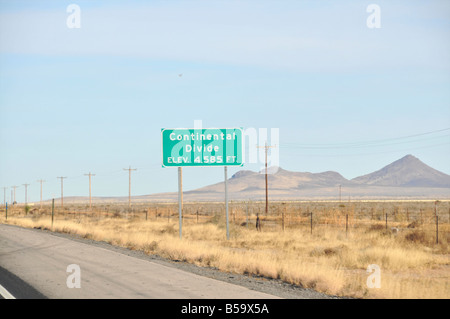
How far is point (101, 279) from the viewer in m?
14.8

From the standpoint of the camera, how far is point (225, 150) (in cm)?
3025

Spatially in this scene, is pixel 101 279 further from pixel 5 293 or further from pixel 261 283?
pixel 261 283

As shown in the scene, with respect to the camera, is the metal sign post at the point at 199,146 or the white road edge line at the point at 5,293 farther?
the metal sign post at the point at 199,146

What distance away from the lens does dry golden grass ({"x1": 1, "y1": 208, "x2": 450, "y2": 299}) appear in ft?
47.9

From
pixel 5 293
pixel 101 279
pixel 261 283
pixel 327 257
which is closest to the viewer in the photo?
pixel 5 293

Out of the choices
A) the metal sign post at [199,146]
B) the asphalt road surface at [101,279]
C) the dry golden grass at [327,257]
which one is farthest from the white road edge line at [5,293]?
the metal sign post at [199,146]

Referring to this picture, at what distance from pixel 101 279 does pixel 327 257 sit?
39.6 ft

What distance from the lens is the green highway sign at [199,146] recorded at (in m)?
29.9

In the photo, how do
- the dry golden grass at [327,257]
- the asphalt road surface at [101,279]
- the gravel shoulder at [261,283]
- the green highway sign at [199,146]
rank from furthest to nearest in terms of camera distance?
the green highway sign at [199,146], the dry golden grass at [327,257], the gravel shoulder at [261,283], the asphalt road surface at [101,279]

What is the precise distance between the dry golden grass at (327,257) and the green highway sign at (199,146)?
185 inches

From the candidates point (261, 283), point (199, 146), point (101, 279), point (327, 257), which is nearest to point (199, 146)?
point (199, 146)

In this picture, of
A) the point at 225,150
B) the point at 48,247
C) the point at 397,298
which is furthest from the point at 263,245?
the point at 397,298

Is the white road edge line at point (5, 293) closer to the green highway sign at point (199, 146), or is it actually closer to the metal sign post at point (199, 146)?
the metal sign post at point (199, 146)
